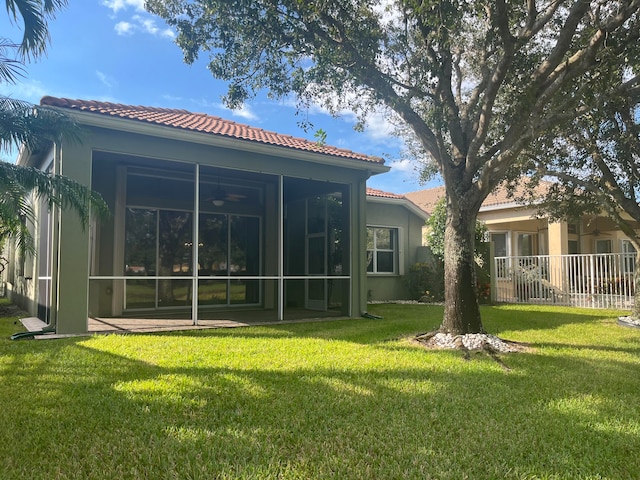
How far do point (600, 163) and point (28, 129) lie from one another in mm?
10995

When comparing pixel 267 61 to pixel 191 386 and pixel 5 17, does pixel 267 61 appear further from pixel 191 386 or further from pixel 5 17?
pixel 191 386

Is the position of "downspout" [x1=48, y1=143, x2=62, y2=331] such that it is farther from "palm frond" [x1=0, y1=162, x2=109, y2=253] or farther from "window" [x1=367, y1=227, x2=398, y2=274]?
"window" [x1=367, y1=227, x2=398, y2=274]

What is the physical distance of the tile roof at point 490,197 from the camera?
51.4 feet

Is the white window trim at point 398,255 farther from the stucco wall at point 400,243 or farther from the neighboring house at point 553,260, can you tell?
the neighboring house at point 553,260

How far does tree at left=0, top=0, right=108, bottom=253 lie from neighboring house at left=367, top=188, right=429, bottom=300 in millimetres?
10066

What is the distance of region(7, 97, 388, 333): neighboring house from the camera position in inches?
298

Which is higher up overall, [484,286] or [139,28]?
[139,28]

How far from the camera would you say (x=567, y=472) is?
2789mm

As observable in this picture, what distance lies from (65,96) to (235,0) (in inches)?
144

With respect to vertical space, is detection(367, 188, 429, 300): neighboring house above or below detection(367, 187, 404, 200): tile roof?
below

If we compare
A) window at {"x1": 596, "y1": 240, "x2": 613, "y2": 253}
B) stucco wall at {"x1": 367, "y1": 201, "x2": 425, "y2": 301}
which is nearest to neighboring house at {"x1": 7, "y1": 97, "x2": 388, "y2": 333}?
stucco wall at {"x1": 367, "y1": 201, "x2": 425, "y2": 301}

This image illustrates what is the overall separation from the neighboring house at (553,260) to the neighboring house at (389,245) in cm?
164

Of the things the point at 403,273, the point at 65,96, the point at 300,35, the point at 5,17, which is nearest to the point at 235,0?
the point at 300,35

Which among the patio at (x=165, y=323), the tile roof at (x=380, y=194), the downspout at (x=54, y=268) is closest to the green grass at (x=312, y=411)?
the downspout at (x=54, y=268)
